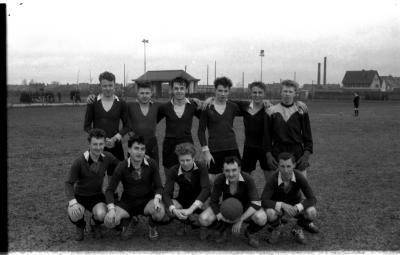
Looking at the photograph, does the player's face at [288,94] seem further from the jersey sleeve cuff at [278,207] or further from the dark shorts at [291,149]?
the jersey sleeve cuff at [278,207]

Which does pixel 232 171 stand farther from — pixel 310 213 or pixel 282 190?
pixel 310 213

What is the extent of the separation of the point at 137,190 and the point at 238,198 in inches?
44.0

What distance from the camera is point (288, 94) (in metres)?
4.73

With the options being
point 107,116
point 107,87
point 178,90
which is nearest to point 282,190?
point 178,90

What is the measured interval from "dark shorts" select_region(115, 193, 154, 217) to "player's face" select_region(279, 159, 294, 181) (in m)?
1.52

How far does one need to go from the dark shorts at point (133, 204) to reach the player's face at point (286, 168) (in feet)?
4.99

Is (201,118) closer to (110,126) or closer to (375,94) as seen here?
(110,126)

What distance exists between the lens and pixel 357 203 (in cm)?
568

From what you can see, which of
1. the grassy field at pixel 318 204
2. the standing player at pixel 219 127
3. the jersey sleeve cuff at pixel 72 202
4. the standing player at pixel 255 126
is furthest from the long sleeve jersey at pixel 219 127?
the jersey sleeve cuff at pixel 72 202

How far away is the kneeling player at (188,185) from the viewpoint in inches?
175

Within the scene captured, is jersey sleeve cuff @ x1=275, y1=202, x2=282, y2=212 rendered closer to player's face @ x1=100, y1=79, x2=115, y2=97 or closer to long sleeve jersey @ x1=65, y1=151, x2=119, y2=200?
long sleeve jersey @ x1=65, y1=151, x2=119, y2=200

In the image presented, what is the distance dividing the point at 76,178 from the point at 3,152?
0.86 meters

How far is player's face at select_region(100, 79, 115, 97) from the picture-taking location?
5.13m

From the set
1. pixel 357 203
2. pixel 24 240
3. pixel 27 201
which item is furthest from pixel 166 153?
pixel 357 203
